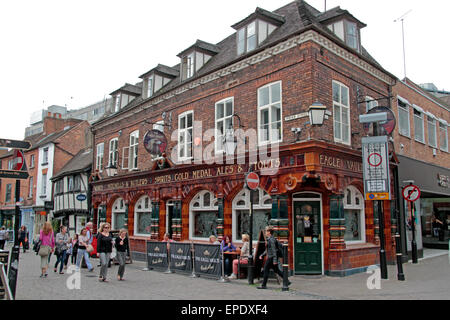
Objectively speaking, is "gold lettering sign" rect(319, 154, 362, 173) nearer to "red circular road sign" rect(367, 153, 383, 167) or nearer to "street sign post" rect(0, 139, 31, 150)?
"red circular road sign" rect(367, 153, 383, 167)

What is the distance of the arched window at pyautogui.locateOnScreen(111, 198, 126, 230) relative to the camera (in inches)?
866

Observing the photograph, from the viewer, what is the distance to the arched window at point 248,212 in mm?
13836

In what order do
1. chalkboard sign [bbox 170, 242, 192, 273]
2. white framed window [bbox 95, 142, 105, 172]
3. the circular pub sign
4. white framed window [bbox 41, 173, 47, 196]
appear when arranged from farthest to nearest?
white framed window [bbox 41, 173, 47, 196] → white framed window [bbox 95, 142, 105, 172] → the circular pub sign → chalkboard sign [bbox 170, 242, 192, 273]

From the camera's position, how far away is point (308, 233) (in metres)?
12.7

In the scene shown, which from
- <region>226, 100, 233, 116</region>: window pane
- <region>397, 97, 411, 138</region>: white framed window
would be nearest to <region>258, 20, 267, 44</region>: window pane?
<region>226, 100, 233, 116</region>: window pane

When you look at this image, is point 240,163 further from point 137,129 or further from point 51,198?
point 51,198

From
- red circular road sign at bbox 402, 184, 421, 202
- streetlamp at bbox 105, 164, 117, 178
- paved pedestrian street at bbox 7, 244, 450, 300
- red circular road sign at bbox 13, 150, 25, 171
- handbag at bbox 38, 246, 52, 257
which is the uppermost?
streetlamp at bbox 105, 164, 117, 178

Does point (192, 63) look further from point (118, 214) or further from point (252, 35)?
point (118, 214)

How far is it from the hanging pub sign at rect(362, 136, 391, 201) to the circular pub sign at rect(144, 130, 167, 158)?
9.12 m

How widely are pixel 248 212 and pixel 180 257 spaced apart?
3.00m

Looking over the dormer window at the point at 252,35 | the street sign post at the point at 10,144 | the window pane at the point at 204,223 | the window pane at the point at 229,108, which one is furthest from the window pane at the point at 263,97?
the street sign post at the point at 10,144

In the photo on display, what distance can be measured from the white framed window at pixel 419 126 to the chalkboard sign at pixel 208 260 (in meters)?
11.9

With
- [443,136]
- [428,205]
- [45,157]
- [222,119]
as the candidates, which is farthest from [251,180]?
[45,157]

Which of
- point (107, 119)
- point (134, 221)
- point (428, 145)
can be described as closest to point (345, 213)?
point (428, 145)
